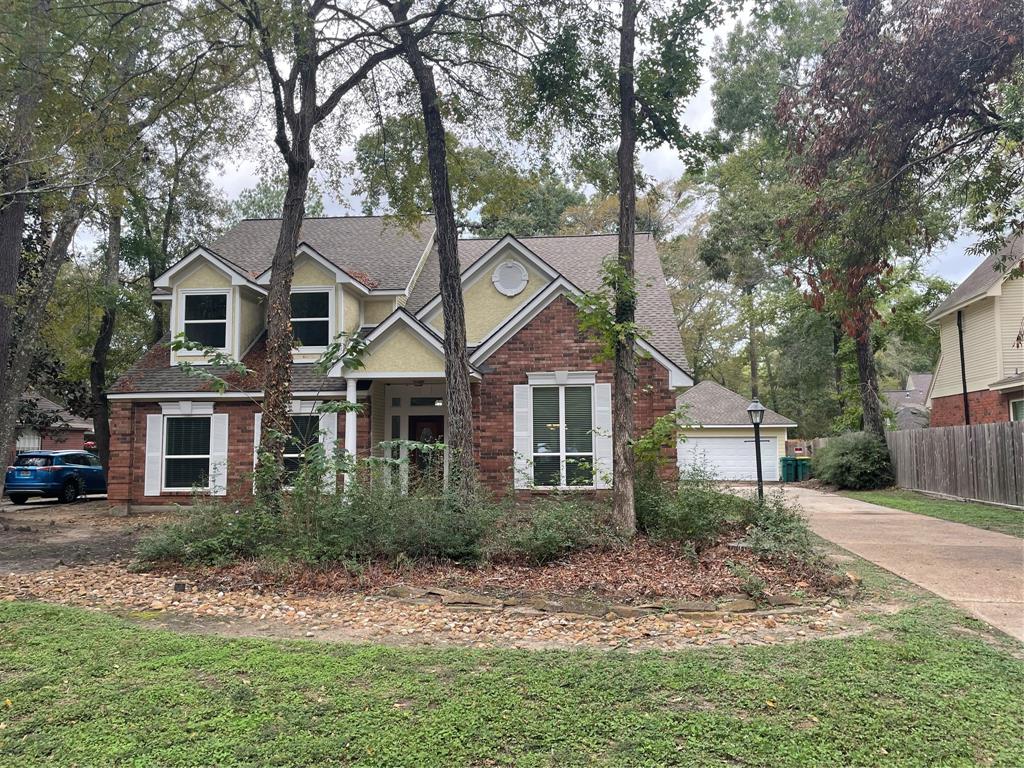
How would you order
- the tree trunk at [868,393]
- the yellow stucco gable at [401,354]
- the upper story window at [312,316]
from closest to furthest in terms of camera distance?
the yellow stucco gable at [401,354] → the upper story window at [312,316] → the tree trunk at [868,393]

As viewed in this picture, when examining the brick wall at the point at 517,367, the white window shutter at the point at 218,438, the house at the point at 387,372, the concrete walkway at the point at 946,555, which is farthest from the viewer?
the white window shutter at the point at 218,438

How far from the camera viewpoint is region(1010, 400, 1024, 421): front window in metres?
18.4

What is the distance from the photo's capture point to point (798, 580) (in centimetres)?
664

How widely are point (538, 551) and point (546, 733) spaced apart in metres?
3.77

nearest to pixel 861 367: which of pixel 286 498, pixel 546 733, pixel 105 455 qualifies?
pixel 286 498

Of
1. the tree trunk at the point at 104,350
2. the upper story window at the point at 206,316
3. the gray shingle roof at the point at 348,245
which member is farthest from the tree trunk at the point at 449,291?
the tree trunk at the point at 104,350

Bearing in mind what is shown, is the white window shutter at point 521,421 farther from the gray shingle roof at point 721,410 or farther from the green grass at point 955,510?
the gray shingle roof at point 721,410

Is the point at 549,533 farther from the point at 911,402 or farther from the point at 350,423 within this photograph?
the point at 911,402

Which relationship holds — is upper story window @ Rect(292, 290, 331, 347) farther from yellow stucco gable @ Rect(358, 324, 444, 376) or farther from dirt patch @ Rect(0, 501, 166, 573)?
dirt patch @ Rect(0, 501, 166, 573)

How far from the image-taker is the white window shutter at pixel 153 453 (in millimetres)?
14719

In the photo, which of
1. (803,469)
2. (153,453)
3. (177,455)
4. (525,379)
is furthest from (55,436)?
(803,469)

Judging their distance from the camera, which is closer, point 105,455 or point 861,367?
point 105,455

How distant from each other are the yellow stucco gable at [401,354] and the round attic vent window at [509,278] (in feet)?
11.0

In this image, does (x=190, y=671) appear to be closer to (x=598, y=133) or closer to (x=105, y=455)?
(x=598, y=133)
